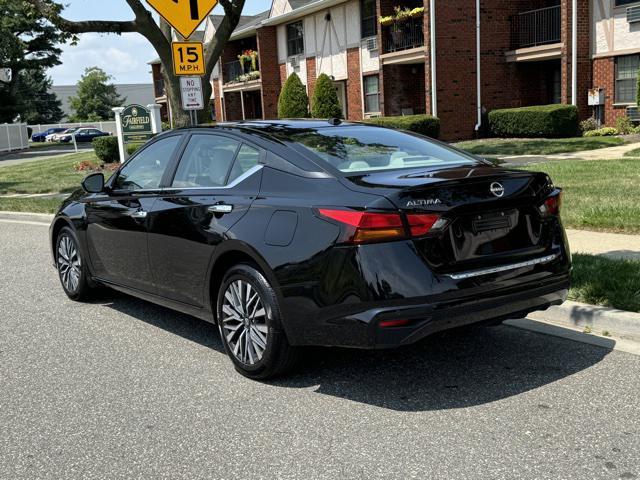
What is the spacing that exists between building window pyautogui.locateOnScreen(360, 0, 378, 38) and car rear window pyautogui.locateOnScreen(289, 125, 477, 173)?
2644 cm

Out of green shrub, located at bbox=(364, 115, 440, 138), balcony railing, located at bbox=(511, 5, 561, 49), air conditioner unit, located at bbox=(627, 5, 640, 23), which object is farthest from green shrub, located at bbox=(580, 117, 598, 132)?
green shrub, located at bbox=(364, 115, 440, 138)

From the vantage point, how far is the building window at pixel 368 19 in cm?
3100

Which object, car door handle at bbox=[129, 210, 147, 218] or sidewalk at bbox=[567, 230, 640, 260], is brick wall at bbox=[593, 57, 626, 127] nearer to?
sidewalk at bbox=[567, 230, 640, 260]

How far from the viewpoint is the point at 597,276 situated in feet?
20.6

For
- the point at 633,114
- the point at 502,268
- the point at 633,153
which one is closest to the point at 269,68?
the point at 633,114

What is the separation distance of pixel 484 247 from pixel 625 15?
72.4 feet

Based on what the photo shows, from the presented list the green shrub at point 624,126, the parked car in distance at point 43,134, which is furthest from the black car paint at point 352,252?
the parked car in distance at point 43,134

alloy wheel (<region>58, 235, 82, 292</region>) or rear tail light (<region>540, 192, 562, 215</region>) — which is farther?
alloy wheel (<region>58, 235, 82, 292</region>)

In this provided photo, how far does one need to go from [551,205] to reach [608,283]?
1.60 m

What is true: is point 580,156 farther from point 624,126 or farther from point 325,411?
point 325,411

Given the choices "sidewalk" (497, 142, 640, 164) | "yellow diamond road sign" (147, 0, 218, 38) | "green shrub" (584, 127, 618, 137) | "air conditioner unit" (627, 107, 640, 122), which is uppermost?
"yellow diamond road sign" (147, 0, 218, 38)

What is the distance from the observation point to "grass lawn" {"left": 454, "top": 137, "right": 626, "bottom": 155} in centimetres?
1977

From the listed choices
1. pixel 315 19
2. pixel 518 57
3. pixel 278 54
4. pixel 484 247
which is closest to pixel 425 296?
pixel 484 247

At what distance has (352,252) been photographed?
416cm
